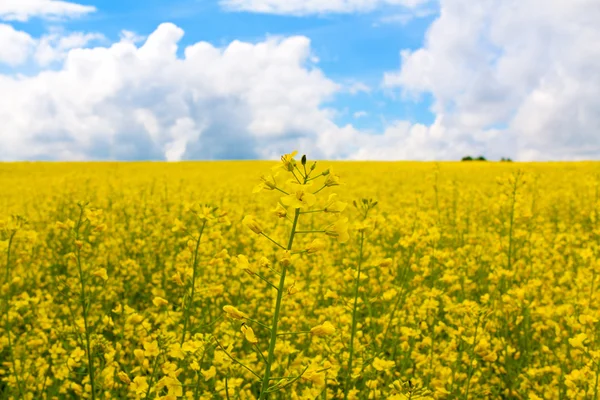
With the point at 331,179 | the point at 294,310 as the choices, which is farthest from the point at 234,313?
the point at 294,310

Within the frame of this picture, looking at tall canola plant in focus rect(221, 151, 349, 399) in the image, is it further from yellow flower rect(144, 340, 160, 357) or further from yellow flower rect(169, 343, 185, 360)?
yellow flower rect(144, 340, 160, 357)

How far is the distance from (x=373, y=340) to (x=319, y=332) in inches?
81.7

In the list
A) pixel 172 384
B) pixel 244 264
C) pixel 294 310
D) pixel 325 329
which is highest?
pixel 244 264

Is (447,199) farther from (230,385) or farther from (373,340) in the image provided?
(230,385)

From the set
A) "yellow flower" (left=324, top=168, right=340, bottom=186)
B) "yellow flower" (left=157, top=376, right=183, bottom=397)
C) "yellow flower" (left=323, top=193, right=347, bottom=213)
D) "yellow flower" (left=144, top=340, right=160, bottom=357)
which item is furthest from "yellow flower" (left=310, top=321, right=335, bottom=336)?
"yellow flower" (left=144, top=340, right=160, bottom=357)

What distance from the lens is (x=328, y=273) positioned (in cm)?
610

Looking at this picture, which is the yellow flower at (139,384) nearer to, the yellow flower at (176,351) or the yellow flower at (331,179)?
the yellow flower at (176,351)

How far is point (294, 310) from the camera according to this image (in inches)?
195

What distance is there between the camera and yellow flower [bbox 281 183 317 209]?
168 cm

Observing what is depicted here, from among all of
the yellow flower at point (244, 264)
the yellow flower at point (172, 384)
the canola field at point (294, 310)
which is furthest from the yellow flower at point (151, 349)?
the yellow flower at point (244, 264)

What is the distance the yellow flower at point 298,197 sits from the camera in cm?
168

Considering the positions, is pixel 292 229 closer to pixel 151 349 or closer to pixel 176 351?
pixel 176 351

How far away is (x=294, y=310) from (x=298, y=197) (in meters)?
3.44

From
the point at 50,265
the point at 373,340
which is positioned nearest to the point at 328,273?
the point at 373,340
